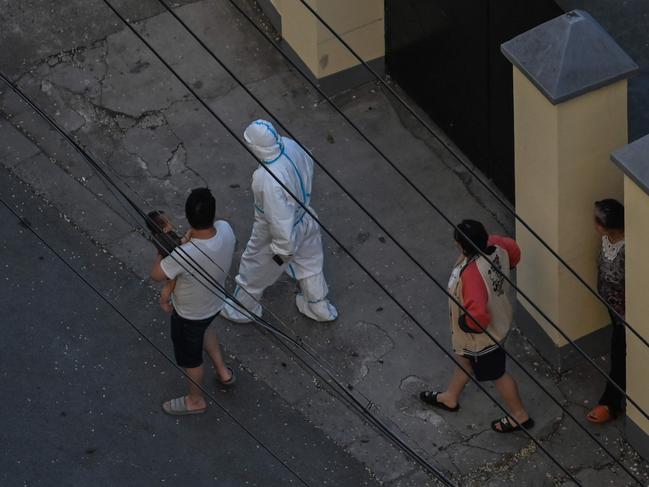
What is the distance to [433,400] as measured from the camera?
862 centimetres

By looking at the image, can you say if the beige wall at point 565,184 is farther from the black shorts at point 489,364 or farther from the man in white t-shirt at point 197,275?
the man in white t-shirt at point 197,275

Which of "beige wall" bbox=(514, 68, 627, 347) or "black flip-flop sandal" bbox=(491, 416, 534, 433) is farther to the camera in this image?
"black flip-flop sandal" bbox=(491, 416, 534, 433)

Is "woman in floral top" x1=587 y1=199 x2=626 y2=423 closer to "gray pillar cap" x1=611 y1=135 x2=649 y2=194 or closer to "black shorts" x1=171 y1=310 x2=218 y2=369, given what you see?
"gray pillar cap" x1=611 y1=135 x2=649 y2=194

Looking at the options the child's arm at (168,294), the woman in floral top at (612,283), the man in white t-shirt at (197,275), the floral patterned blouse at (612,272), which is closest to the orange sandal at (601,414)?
the woman in floral top at (612,283)

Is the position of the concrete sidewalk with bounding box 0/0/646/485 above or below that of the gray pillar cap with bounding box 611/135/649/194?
below

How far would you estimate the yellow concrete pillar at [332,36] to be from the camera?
10188 mm

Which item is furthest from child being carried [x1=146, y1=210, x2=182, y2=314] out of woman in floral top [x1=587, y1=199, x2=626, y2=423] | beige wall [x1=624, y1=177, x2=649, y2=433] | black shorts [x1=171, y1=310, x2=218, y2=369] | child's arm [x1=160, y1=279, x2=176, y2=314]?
beige wall [x1=624, y1=177, x2=649, y2=433]

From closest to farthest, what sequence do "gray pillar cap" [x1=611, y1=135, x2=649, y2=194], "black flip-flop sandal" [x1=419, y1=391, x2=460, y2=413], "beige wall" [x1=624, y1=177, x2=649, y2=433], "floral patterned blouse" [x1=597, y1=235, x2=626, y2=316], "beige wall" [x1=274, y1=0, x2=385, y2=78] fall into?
"gray pillar cap" [x1=611, y1=135, x2=649, y2=194] < "beige wall" [x1=624, y1=177, x2=649, y2=433] < "floral patterned blouse" [x1=597, y1=235, x2=626, y2=316] < "black flip-flop sandal" [x1=419, y1=391, x2=460, y2=413] < "beige wall" [x1=274, y1=0, x2=385, y2=78]

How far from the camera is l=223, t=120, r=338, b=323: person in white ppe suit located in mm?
8258

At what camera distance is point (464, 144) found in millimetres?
9953

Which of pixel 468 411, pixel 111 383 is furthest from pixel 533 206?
pixel 111 383

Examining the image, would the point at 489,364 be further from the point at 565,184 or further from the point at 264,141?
the point at 264,141

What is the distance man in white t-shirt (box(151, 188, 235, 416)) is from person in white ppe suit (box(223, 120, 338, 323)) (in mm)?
378

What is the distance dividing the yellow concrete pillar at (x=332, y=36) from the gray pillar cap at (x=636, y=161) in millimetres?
3337
